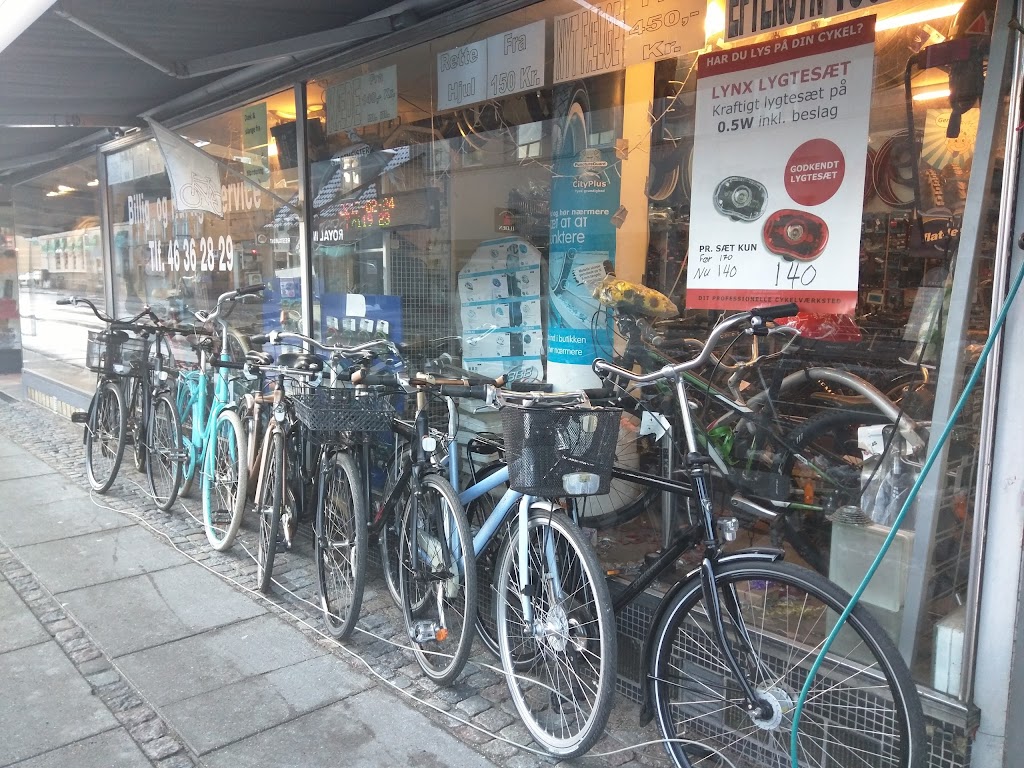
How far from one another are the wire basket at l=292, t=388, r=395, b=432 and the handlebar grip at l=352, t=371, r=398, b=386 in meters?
0.07

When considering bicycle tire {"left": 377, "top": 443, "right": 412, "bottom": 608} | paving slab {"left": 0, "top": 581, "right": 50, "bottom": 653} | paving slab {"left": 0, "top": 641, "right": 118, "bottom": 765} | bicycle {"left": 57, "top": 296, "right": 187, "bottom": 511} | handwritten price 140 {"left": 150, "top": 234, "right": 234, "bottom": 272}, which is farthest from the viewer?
handwritten price 140 {"left": 150, "top": 234, "right": 234, "bottom": 272}

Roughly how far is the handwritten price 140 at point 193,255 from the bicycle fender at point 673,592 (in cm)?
526

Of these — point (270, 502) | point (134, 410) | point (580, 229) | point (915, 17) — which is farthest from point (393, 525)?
point (134, 410)

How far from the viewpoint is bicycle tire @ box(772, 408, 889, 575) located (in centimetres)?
303

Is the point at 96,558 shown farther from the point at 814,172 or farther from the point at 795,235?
the point at 814,172

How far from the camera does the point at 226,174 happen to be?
6359mm

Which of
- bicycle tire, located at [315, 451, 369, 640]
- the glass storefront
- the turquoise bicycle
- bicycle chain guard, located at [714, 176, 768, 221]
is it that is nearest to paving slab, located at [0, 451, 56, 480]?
the turquoise bicycle

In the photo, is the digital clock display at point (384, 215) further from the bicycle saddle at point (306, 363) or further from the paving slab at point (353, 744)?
the paving slab at point (353, 744)

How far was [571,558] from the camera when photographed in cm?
284

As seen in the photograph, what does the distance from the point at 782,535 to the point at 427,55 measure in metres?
3.26

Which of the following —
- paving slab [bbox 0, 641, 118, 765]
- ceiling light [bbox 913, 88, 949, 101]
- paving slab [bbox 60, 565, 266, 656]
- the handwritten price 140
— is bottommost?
paving slab [bbox 0, 641, 118, 765]

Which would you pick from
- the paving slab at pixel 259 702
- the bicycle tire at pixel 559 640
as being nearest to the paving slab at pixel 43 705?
the paving slab at pixel 259 702

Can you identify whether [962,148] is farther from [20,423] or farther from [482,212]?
[20,423]

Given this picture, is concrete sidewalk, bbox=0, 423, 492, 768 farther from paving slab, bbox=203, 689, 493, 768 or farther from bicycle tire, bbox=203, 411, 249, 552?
bicycle tire, bbox=203, 411, 249, 552
